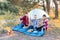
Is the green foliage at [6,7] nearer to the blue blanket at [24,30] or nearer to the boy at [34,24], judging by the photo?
the blue blanket at [24,30]

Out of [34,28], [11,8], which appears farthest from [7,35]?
[11,8]

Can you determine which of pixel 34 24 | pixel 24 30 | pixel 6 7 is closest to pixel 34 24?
pixel 34 24

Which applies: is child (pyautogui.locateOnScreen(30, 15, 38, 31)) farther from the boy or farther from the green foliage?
the green foliage

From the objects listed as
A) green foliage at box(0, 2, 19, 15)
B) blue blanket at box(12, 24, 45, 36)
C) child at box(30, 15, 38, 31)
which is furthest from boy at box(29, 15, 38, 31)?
green foliage at box(0, 2, 19, 15)

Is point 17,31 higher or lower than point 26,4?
lower

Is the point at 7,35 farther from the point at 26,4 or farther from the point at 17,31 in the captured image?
the point at 26,4

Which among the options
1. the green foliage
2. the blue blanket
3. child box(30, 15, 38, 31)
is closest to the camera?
the blue blanket

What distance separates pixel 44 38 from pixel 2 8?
752cm

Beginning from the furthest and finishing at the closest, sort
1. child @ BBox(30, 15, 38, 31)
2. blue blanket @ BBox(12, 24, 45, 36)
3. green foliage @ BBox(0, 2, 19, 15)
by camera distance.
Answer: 1. green foliage @ BBox(0, 2, 19, 15)
2. child @ BBox(30, 15, 38, 31)
3. blue blanket @ BBox(12, 24, 45, 36)

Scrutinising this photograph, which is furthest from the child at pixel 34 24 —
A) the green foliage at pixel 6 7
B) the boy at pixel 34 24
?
the green foliage at pixel 6 7

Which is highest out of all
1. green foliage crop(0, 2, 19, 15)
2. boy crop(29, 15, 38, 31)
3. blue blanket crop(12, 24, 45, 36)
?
green foliage crop(0, 2, 19, 15)

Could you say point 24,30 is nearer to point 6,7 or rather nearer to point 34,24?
point 34,24

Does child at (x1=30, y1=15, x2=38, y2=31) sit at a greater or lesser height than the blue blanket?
greater

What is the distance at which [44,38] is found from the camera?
6.70 m
